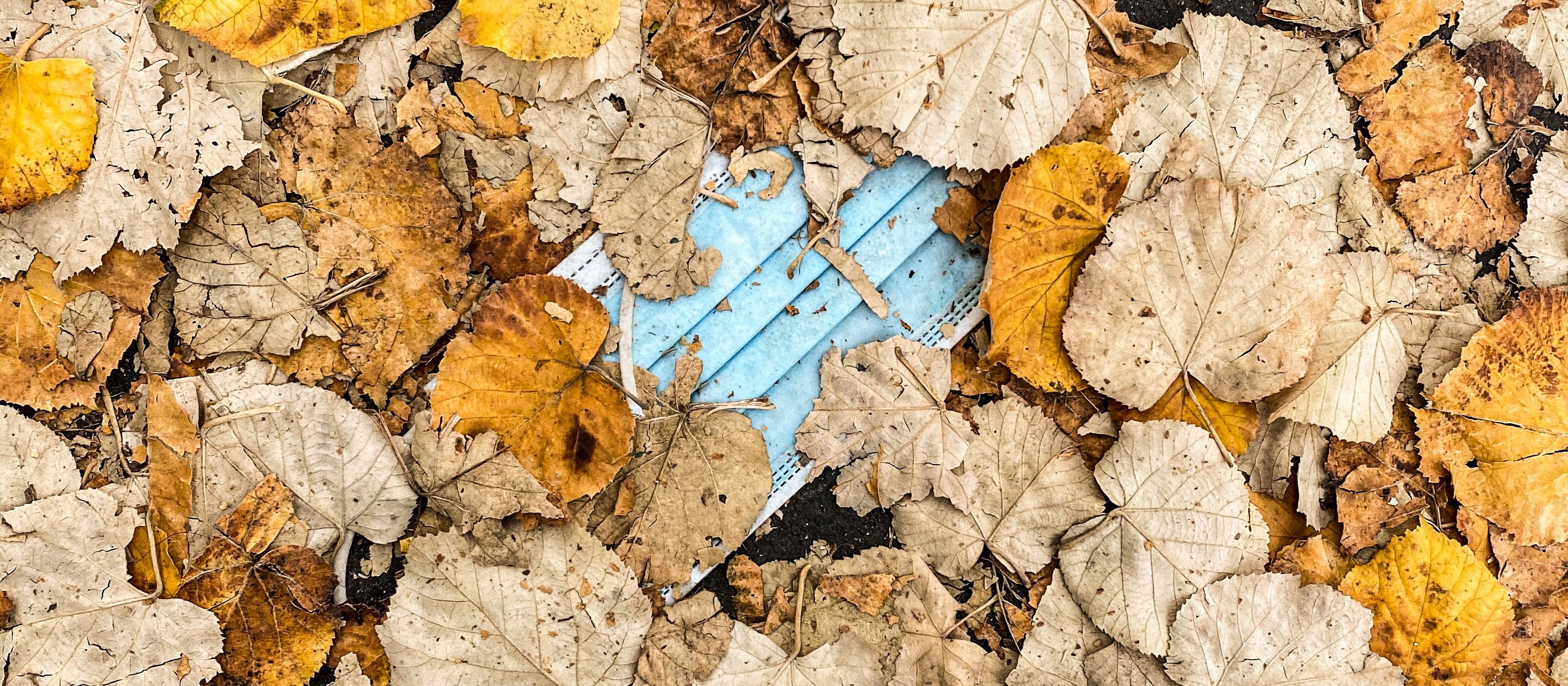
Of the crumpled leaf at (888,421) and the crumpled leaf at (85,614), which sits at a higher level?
the crumpled leaf at (888,421)

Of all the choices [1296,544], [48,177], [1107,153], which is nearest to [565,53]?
[48,177]

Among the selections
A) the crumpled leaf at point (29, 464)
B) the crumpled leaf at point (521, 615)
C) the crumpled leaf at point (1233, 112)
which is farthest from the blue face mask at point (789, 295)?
the crumpled leaf at point (29, 464)

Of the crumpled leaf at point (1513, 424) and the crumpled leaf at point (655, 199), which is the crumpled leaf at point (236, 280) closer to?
the crumpled leaf at point (655, 199)

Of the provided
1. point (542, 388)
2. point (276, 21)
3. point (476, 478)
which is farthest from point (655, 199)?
point (276, 21)

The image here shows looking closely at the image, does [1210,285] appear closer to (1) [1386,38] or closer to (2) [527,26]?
(1) [1386,38]

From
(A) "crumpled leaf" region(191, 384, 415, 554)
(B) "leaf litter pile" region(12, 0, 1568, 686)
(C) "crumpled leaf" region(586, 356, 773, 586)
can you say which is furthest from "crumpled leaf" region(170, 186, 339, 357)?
(C) "crumpled leaf" region(586, 356, 773, 586)
